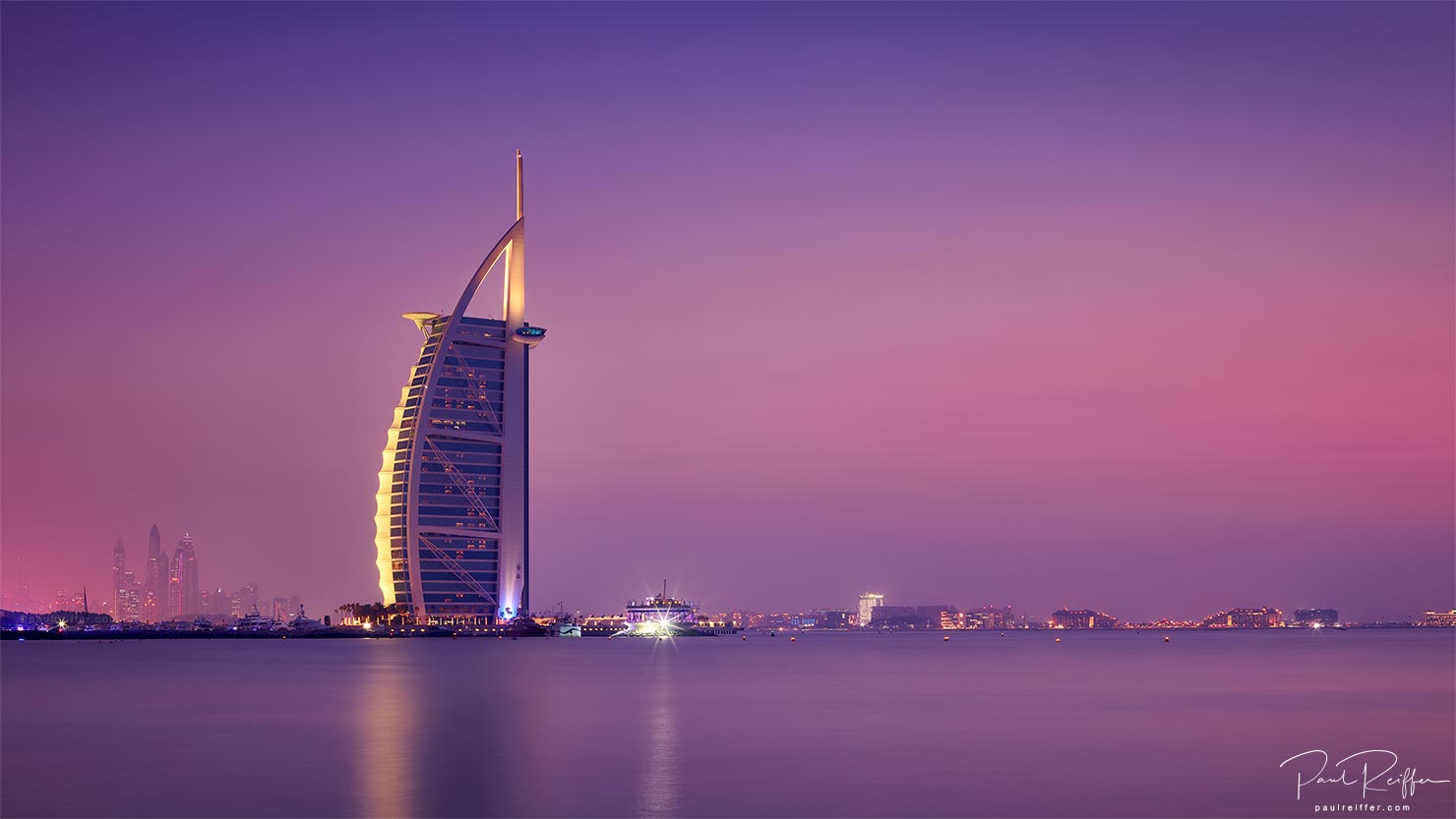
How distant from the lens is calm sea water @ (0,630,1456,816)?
34844 millimetres

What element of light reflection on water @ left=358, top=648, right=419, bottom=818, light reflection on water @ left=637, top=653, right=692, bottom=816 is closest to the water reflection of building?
light reflection on water @ left=637, top=653, right=692, bottom=816

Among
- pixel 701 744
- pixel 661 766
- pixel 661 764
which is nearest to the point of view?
pixel 661 766

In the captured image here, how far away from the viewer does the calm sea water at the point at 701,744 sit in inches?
1372

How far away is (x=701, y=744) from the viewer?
4812cm

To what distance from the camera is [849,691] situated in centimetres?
7844

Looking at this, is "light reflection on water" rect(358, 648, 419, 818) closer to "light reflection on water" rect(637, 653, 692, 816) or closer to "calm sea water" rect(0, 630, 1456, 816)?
"calm sea water" rect(0, 630, 1456, 816)

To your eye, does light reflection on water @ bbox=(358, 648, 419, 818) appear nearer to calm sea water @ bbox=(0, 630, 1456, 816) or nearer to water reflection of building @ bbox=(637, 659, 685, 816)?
calm sea water @ bbox=(0, 630, 1456, 816)

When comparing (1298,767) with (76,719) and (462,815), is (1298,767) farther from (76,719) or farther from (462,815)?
(76,719)

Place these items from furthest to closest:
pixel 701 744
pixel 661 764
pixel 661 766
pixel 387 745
→ pixel 701 744
pixel 387 745
pixel 661 764
pixel 661 766

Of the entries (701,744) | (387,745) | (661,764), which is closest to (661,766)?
(661,764)

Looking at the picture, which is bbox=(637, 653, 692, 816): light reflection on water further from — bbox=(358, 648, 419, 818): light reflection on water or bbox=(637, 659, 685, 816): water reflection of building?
bbox=(358, 648, 419, 818): light reflection on water

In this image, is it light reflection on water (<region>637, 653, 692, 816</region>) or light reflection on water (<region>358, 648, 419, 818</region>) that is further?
light reflection on water (<region>358, 648, 419, 818</region>)

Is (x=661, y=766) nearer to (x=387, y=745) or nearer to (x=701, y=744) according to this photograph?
(x=701, y=744)

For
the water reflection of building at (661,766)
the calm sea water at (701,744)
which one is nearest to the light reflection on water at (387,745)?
the calm sea water at (701,744)
